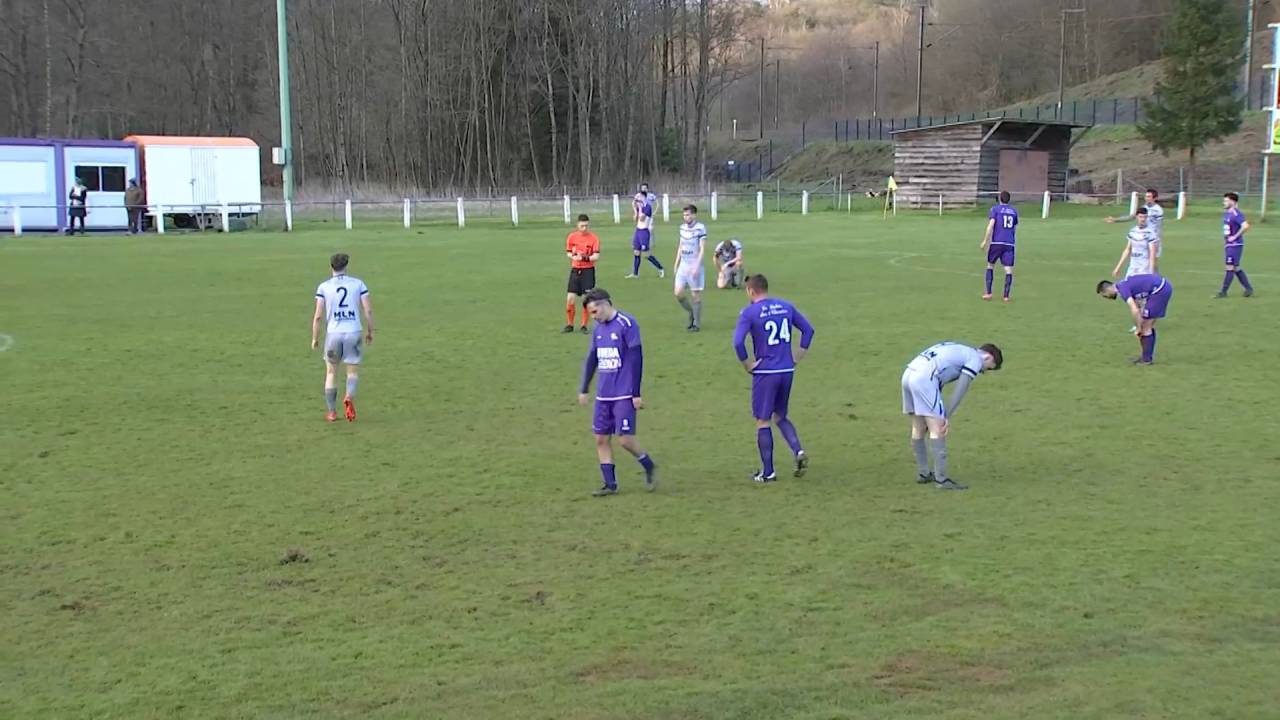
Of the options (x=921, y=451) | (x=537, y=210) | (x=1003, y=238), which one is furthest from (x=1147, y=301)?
(x=537, y=210)

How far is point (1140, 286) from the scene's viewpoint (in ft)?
53.5

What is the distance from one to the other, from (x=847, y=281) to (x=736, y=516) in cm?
1793

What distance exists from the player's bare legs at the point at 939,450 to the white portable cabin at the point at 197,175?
1549 inches

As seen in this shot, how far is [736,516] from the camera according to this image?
9898mm

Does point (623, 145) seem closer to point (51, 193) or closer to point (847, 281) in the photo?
point (51, 193)

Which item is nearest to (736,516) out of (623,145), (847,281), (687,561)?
(687,561)

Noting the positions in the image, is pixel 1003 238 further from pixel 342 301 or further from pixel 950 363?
pixel 342 301

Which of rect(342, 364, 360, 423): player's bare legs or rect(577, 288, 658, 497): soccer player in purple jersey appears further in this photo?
rect(342, 364, 360, 423): player's bare legs

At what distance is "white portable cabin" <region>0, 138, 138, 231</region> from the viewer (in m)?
43.0

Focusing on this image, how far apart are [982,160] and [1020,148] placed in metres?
2.61

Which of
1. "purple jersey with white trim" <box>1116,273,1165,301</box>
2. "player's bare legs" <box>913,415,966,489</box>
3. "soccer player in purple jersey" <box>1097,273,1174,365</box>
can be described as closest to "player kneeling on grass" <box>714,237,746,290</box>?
"soccer player in purple jersey" <box>1097,273,1174,365</box>

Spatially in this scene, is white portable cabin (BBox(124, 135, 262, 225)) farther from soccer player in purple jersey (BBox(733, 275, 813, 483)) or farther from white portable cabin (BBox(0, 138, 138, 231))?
soccer player in purple jersey (BBox(733, 275, 813, 483))

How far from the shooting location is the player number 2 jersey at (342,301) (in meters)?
13.0

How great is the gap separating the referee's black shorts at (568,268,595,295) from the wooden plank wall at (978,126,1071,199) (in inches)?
1567
